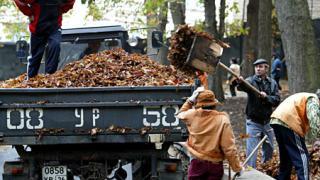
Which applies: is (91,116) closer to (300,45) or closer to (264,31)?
(300,45)

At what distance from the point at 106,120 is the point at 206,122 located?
3.72 ft

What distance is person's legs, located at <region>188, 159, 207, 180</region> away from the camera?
25.8ft

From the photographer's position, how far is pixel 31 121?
8.21 meters

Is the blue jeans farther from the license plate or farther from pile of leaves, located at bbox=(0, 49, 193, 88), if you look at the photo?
the license plate

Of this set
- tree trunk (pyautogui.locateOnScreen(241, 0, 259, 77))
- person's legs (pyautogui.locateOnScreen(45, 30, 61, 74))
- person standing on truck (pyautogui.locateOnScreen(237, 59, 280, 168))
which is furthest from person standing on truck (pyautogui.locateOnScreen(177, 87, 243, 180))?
tree trunk (pyautogui.locateOnScreen(241, 0, 259, 77))

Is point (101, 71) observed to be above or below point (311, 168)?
above

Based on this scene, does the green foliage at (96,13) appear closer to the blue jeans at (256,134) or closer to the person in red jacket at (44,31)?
the blue jeans at (256,134)

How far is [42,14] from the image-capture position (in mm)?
9914

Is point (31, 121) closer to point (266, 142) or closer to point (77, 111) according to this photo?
point (77, 111)

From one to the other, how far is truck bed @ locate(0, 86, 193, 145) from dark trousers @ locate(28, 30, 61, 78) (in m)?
1.75

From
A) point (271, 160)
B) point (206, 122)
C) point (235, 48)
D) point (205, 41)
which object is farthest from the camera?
point (235, 48)

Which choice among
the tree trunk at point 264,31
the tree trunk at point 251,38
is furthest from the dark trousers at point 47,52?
the tree trunk at point 251,38

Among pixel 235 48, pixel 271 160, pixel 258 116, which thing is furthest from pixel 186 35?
pixel 235 48

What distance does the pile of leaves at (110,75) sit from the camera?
28.9 feet
